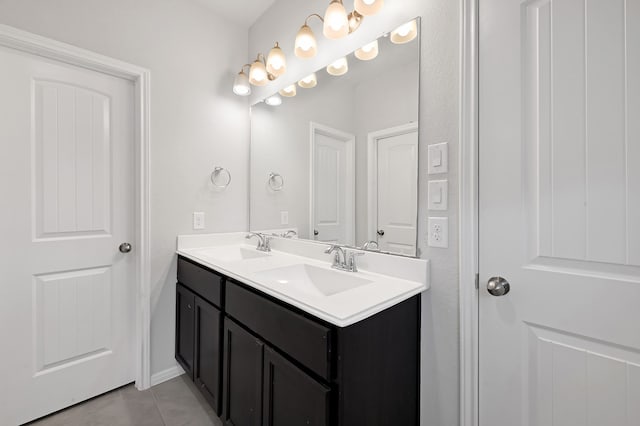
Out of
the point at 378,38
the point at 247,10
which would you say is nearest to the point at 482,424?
the point at 378,38

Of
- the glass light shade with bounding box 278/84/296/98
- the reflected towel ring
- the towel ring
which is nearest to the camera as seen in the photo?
the glass light shade with bounding box 278/84/296/98

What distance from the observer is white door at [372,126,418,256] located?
4.17ft

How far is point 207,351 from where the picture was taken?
1.60m

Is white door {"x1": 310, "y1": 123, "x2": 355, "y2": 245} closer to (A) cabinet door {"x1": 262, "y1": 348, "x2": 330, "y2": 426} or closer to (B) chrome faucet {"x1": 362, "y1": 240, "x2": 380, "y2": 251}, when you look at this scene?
(B) chrome faucet {"x1": 362, "y1": 240, "x2": 380, "y2": 251}

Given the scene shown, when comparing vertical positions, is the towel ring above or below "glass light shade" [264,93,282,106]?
below

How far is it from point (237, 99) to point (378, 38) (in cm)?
129

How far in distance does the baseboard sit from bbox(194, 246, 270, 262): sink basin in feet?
2.73

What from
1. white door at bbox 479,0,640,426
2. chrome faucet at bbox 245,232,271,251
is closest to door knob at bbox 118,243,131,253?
chrome faucet at bbox 245,232,271,251

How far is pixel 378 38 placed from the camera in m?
1.39

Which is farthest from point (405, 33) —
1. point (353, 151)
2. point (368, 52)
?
point (353, 151)

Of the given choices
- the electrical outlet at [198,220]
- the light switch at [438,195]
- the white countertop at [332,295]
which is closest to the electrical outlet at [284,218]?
the white countertop at [332,295]

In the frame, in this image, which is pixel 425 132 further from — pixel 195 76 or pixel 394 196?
pixel 195 76

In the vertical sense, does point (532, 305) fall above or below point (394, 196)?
below

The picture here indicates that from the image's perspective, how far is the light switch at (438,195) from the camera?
1153 mm
